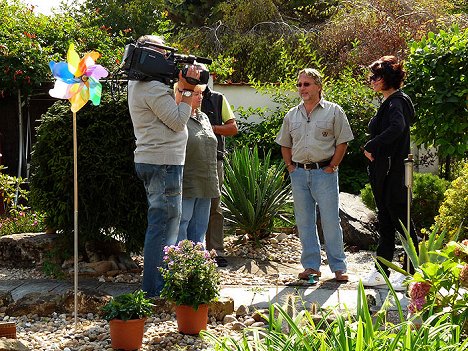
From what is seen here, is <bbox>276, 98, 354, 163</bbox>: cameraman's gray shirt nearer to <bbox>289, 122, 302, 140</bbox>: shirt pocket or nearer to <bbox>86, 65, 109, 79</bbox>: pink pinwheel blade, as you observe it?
<bbox>289, 122, 302, 140</bbox>: shirt pocket

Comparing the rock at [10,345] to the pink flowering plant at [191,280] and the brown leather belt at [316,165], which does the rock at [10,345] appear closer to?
the pink flowering plant at [191,280]

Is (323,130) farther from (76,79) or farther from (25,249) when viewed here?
(25,249)

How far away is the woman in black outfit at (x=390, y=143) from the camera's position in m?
5.64

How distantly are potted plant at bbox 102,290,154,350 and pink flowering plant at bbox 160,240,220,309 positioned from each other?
0.31 m

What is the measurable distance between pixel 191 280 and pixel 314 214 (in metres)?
1.83

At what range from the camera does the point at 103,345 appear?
14.1ft

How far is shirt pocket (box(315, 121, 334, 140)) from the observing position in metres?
5.88

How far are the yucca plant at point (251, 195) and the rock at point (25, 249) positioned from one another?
68.8 inches

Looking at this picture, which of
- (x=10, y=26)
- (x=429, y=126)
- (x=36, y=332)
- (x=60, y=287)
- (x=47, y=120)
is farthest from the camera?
(x=10, y=26)

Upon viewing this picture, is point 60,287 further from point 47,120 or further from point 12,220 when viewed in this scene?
point 12,220

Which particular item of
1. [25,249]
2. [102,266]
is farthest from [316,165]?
[25,249]

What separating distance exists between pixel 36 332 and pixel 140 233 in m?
1.78

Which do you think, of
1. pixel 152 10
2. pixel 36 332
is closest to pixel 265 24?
pixel 152 10

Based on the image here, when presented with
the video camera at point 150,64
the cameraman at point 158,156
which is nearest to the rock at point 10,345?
the cameraman at point 158,156
